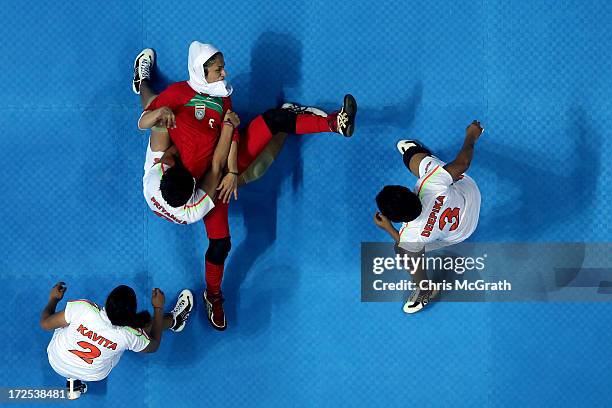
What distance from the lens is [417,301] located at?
3584 millimetres

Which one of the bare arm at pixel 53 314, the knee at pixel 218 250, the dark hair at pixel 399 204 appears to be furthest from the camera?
the knee at pixel 218 250

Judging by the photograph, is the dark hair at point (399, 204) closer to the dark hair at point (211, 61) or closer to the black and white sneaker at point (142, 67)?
the dark hair at point (211, 61)

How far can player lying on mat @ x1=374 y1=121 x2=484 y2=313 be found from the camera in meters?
2.80

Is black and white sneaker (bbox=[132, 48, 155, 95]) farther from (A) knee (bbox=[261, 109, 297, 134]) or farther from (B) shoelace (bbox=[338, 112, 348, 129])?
(B) shoelace (bbox=[338, 112, 348, 129])

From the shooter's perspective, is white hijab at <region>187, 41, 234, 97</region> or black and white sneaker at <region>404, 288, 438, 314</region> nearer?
white hijab at <region>187, 41, 234, 97</region>

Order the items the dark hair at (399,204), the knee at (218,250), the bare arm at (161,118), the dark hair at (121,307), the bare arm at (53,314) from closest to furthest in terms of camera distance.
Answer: the dark hair at (399,204) → the dark hair at (121,307) → the bare arm at (161,118) → the bare arm at (53,314) → the knee at (218,250)

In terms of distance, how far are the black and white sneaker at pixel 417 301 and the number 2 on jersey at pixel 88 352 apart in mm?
1964

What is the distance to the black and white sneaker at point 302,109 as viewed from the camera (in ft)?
11.3

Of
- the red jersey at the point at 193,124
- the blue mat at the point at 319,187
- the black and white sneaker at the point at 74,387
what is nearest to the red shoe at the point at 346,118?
the blue mat at the point at 319,187

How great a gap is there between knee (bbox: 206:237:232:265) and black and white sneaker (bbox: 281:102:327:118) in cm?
93

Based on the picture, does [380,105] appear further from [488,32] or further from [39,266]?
[39,266]

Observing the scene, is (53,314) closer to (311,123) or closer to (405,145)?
(311,123)

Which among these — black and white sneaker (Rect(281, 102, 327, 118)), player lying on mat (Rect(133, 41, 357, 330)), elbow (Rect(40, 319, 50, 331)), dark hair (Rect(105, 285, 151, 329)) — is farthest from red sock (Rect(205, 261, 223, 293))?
black and white sneaker (Rect(281, 102, 327, 118))

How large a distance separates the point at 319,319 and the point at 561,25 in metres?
2.54
